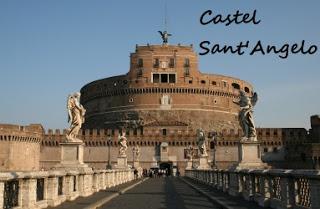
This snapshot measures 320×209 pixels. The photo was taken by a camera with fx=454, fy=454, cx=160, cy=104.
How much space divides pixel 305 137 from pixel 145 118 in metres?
23.5

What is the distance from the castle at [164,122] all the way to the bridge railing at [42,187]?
146 ft

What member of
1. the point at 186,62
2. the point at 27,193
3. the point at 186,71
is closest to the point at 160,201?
the point at 27,193

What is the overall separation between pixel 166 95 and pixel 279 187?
2412 inches

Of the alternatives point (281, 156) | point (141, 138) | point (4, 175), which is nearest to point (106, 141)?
point (141, 138)

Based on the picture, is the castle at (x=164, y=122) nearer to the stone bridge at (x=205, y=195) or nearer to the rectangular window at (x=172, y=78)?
the rectangular window at (x=172, y=78)

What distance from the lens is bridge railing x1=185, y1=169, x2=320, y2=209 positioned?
665cm

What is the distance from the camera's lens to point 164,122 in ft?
220

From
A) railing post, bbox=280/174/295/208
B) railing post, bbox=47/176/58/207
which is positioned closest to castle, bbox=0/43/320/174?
railing post, bbox=47/176/58/207

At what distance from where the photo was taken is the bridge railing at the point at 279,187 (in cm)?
665

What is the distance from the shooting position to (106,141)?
6122 cm

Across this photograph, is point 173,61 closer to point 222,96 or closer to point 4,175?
point 222,96

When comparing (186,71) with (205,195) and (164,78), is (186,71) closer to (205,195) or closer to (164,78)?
(164,78)

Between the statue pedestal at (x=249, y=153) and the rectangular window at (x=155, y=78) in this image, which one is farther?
the rectangular window at (x=155, y=78)

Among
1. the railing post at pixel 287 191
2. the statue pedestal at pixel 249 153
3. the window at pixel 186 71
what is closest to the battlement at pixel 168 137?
the window at pixel 186 71
